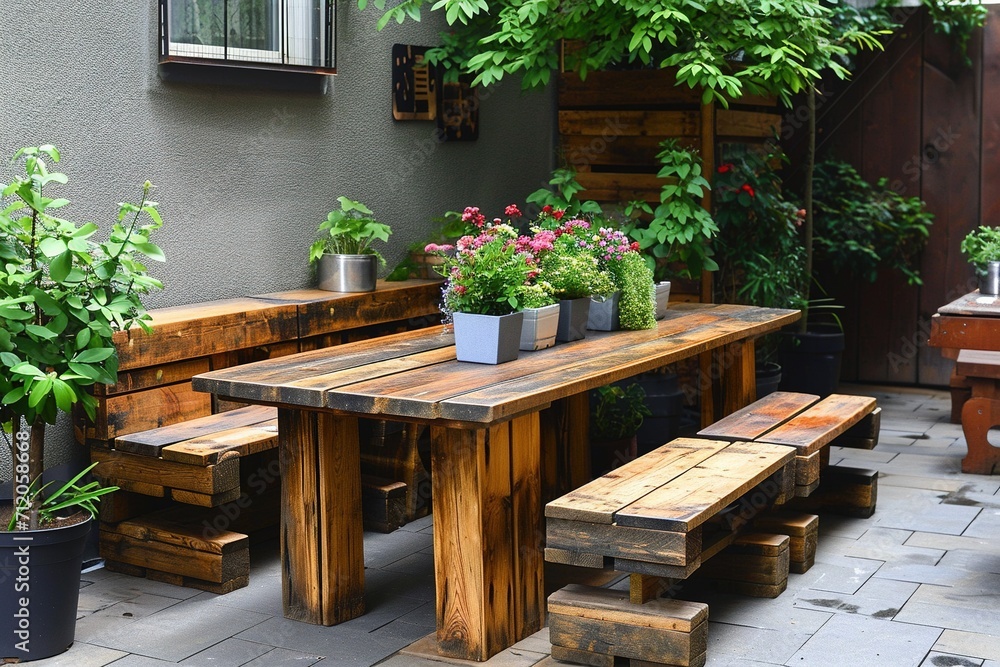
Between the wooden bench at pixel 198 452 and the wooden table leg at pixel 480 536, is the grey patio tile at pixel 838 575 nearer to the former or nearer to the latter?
the wooden table leg at pixel 480 536

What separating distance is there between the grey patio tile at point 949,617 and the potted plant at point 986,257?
2.55 meters

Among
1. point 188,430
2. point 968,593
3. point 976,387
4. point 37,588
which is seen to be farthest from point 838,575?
point 37,588

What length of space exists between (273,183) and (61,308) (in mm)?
1865

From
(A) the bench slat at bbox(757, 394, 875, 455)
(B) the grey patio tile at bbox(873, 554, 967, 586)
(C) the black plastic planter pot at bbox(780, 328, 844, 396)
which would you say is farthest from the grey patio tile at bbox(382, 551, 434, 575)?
(C) the black plastic planter pot at bbox(780, 328, 844, 396)

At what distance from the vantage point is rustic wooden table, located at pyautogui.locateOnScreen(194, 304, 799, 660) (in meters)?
3.34

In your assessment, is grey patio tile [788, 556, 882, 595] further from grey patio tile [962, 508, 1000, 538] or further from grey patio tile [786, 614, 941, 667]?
grey patio tile [962, 508, 1000, 538]

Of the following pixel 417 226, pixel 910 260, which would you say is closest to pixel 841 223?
pixel 910 260

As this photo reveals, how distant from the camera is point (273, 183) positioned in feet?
16.9

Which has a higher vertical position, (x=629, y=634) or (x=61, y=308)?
(x=61, y=308)

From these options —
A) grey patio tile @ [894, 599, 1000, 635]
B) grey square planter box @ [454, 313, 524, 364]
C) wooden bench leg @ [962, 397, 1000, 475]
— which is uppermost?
grey square planter box @ [454, 313, 524, 364]

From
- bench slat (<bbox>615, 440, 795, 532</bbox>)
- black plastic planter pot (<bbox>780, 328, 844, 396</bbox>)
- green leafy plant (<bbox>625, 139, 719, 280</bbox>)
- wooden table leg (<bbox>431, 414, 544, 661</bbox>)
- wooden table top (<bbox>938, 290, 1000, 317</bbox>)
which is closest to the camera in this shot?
bench slat (<bbox>615, 440, 795, 532</bbox>)

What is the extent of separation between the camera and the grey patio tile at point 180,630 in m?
3.58

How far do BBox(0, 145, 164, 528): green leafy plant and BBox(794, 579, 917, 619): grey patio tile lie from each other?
2.35m

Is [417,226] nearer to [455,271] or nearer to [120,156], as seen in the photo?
[120,156]
